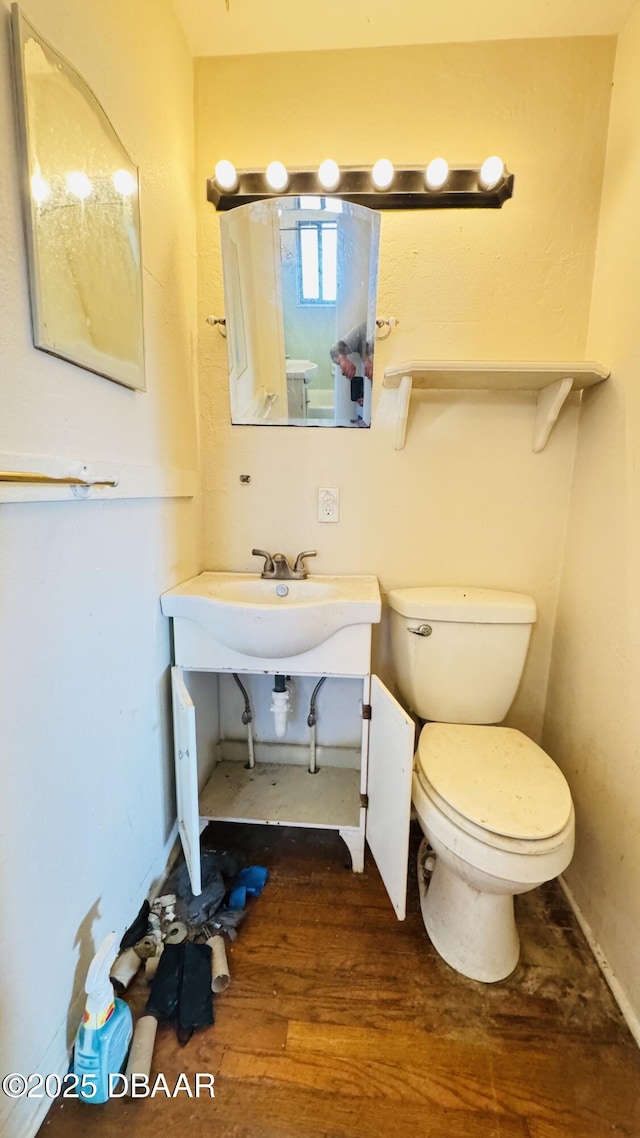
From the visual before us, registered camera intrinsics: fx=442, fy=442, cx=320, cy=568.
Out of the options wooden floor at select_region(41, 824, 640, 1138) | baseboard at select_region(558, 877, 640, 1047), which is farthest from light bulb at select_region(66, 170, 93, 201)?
baseboard at select_region(558, 877, 640, 1047)

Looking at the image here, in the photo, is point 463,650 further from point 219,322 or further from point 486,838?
point 219,322

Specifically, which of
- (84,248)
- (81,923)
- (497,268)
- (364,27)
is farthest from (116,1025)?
(364,27)

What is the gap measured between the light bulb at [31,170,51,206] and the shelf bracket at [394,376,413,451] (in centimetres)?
84

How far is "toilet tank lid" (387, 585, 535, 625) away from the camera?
1208mm

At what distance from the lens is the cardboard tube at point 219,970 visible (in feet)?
3.14

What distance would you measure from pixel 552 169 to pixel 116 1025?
220 cm

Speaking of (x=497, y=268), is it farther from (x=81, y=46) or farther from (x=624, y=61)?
(x=81, y=46)

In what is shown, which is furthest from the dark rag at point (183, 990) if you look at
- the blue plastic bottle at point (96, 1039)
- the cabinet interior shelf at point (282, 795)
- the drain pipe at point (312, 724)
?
the drain pipe at point (312, 724)

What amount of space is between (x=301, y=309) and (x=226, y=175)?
38cm

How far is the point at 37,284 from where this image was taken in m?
0.65

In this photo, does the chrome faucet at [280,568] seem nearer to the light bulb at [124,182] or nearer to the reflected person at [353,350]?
the reflected person at [353,350]

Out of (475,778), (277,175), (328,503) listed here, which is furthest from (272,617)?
(277,175)

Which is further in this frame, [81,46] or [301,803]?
[301,803]

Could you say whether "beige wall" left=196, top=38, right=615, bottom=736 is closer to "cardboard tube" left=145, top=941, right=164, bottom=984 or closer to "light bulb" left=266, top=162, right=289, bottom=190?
"light bulb" left=266, top=162, right=289, bottom=190
